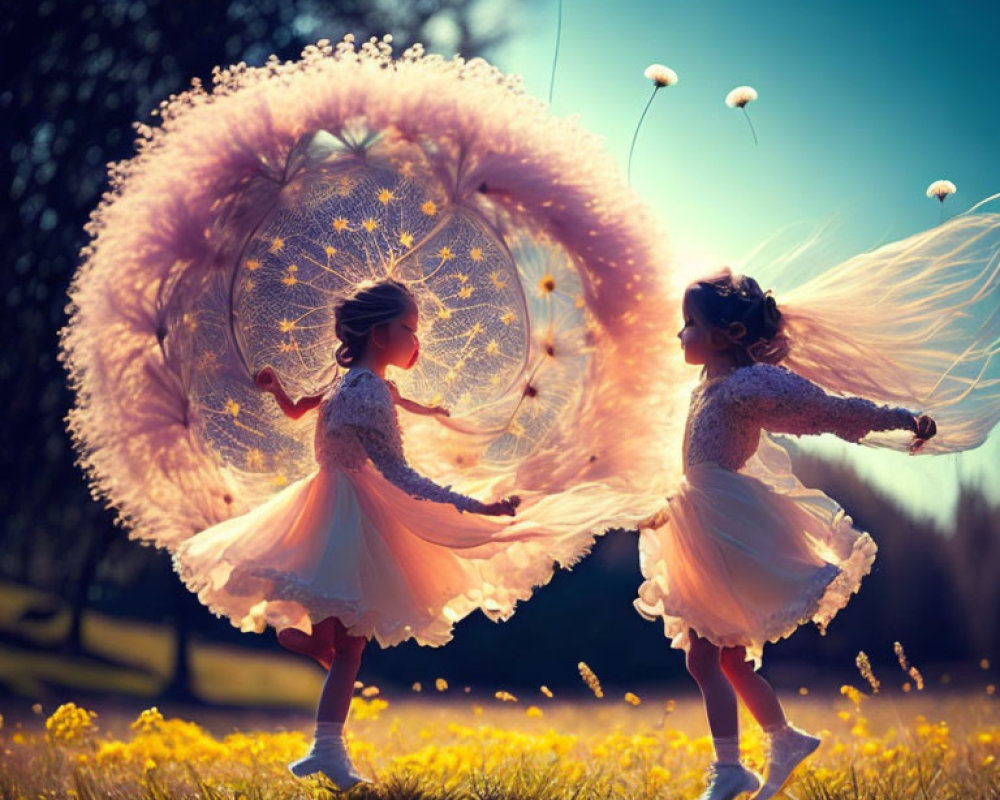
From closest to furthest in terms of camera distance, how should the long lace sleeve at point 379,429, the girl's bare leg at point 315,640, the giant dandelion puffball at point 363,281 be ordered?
the long lace sleeve at point 379,429 → the girl's bare leg at point 315,640 → the giant dandelion puffball at point 363,281

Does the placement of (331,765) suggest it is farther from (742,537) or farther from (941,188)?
(941,188)

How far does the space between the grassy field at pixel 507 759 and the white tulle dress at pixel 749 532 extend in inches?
26.5

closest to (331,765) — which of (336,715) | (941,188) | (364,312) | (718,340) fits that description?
(336,715)

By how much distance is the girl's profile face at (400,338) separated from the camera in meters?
3.50

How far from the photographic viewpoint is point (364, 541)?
3223 millimetres

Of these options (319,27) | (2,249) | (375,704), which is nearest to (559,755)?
(375,704)

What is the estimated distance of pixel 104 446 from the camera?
3.62m

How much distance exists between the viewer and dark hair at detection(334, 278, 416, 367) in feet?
11.5

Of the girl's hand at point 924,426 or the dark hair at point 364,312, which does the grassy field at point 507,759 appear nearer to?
the girl's hand at point 924,426

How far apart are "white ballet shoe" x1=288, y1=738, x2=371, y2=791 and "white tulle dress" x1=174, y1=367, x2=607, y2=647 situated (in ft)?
1.32

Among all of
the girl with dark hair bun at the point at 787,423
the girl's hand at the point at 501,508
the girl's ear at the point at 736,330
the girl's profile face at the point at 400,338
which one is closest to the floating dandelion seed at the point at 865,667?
the girl with dark hair bun at the point at 787,423

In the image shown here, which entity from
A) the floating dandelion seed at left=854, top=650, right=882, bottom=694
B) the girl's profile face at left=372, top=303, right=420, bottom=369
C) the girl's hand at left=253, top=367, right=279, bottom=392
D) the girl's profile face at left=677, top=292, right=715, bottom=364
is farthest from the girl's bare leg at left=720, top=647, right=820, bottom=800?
the girl's hand at left=253, top=367, right=279, bottom=392

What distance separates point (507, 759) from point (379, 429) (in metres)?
1.54

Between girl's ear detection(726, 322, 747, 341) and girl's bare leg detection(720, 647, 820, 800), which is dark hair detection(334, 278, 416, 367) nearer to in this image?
girl's ear detection(726, 322, 747, 341)
